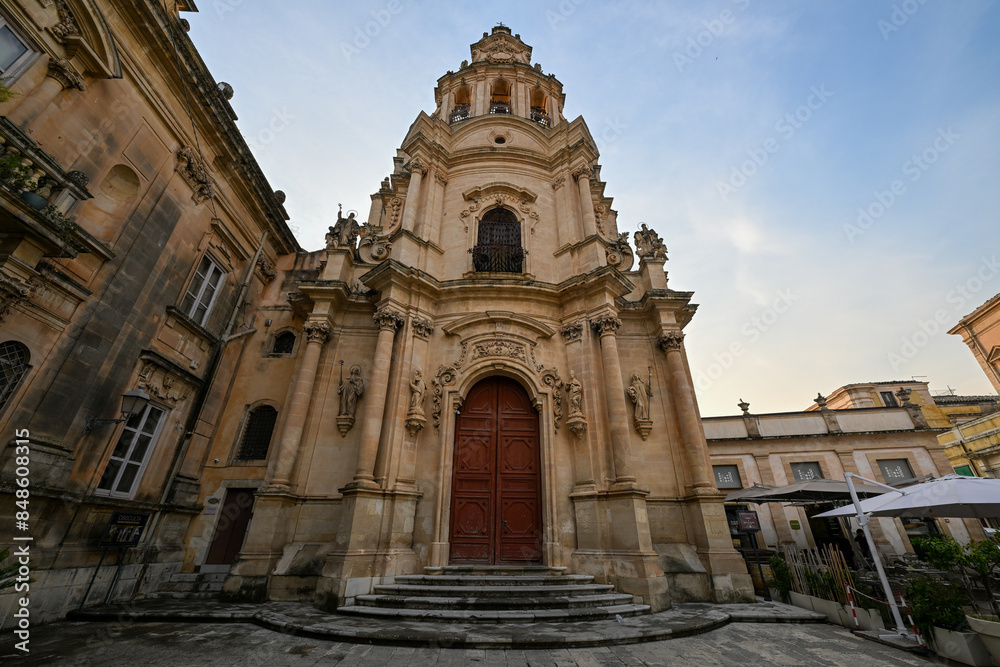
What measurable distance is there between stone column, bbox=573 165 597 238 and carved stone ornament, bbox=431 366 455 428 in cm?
647

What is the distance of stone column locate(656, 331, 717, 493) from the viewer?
10.5m

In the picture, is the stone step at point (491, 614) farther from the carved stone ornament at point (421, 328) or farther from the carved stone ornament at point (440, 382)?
the carved stone ornament at point (421, 328)

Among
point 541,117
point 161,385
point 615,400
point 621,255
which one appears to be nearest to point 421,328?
point 615,400

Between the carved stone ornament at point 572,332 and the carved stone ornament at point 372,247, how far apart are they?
663cm

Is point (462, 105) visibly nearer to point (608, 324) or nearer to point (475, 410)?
point (608, 324)

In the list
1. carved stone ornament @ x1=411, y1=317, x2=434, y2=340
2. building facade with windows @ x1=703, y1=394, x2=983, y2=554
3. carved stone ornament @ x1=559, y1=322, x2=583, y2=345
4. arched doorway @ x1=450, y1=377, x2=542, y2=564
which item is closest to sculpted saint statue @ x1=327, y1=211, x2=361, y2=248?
carved stone ornament @ x1=411, y1=317, x2=434, y2=340

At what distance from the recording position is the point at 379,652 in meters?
5.71

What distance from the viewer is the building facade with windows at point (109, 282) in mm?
7641

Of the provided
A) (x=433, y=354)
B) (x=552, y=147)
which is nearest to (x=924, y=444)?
(x=552, y=147)

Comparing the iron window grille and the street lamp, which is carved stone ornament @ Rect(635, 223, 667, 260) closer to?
the iron window grille

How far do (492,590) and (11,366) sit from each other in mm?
9908

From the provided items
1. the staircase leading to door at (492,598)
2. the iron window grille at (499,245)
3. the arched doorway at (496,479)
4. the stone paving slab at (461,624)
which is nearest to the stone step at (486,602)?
the staircase leading to door at (492,598)

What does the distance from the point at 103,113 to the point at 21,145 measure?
2.70 metres

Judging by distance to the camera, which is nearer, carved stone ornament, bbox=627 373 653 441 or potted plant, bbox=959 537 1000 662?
potted plant, bbox=959 537 1000 662
